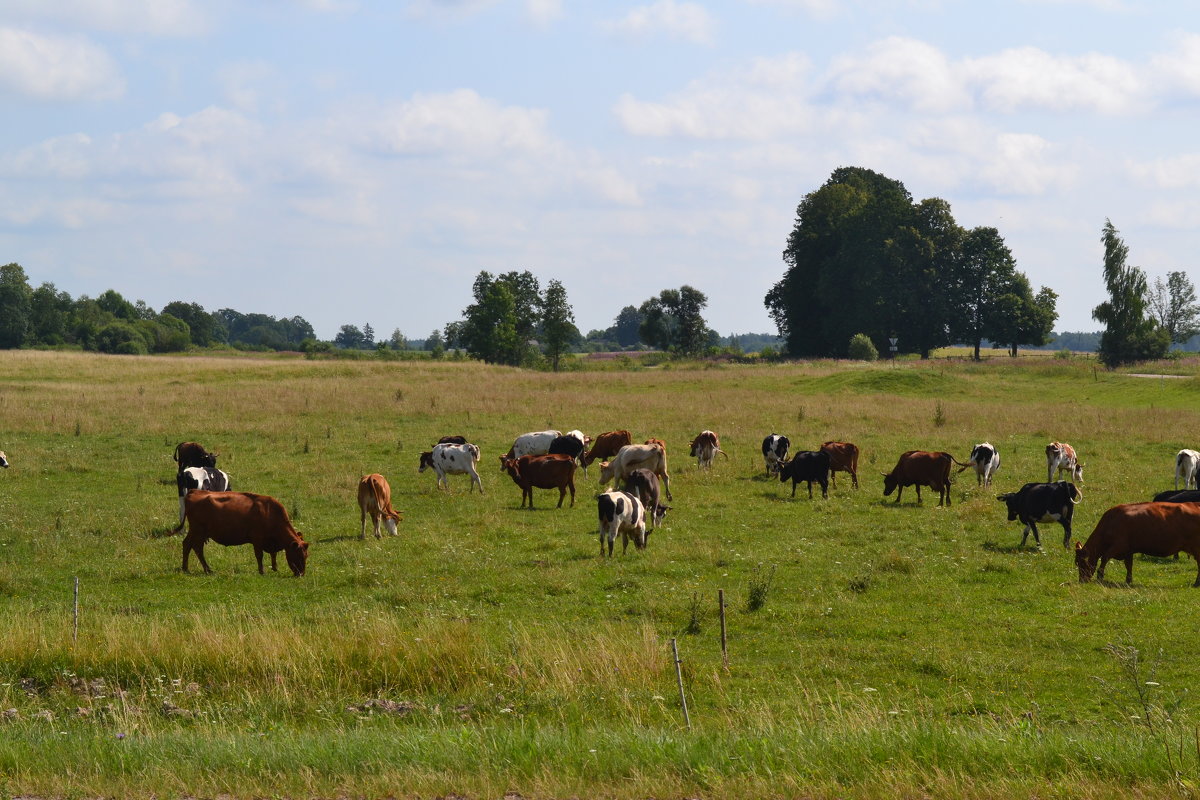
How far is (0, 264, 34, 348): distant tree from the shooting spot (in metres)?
124

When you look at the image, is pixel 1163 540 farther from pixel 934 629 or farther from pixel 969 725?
pixel 969 725

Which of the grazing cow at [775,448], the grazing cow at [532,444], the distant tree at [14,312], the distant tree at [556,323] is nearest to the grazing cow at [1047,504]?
the grazing cow at [775,448]

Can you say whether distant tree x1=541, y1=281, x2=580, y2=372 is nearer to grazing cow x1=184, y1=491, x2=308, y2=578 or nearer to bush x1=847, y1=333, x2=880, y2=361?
bush x1=847, y1=333, x2=880, y2=361

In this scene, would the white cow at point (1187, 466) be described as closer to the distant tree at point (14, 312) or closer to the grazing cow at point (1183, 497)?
the grazing cow at point (1183, 497)

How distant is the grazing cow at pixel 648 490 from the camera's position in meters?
19.6

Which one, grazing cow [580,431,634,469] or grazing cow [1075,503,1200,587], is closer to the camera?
grazing cow [1075,503,1200,587]

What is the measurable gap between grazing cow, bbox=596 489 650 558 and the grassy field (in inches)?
20.1

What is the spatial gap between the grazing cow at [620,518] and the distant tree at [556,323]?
269 ft

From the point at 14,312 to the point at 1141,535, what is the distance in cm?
13443

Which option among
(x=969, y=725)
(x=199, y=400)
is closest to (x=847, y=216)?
(x=199, y=400)

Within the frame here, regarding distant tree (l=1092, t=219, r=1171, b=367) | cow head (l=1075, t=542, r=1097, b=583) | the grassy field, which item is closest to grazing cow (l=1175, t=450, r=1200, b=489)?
the grassy field

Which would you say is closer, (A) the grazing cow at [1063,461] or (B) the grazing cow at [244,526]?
(B) the grazing cow at [244,526]

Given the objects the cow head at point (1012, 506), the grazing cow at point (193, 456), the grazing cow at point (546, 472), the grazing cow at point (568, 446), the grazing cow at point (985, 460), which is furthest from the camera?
the grazing cow at point (568, 446)

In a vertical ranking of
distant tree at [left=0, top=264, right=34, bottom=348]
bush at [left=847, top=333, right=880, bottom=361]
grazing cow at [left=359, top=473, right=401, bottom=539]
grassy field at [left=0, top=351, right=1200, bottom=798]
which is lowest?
grassy field at [left=0, top=351, right=1200, bottom=798]
